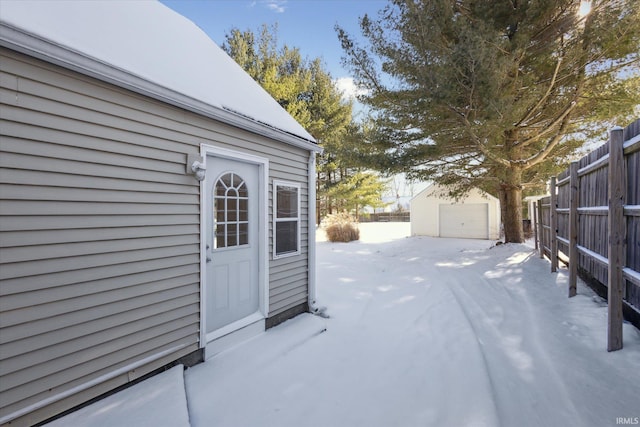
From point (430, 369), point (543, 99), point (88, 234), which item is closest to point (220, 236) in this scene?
point (88, 234)

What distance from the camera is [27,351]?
1.95 m

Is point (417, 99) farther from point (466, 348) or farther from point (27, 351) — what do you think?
point (27, 351)

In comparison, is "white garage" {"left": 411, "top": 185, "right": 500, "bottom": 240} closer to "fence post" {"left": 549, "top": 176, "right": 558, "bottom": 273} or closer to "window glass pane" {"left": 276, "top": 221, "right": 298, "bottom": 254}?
"fence post" {"left": 549, "top": 176, "right": 558, "bottom": 273}

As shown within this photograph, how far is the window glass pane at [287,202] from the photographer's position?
4176 mm

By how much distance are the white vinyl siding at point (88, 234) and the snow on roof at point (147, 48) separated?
0.18 meters

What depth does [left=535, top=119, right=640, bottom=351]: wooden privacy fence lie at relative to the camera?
2.55 m

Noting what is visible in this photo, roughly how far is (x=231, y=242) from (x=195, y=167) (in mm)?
1011

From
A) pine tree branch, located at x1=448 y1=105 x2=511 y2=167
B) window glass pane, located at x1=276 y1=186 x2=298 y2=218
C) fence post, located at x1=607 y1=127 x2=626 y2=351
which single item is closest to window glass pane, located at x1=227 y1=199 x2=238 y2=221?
window glass pane, located at x1=276 y1=186 x2=298 y2=218

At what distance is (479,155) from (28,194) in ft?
34.2

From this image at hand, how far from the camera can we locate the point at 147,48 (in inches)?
119

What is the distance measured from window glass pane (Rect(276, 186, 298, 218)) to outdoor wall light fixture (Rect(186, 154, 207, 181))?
130 cm

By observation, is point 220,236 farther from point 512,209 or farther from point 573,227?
point 512,209

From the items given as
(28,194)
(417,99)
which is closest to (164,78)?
(28,194)

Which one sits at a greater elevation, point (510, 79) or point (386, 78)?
point (386, 78)
